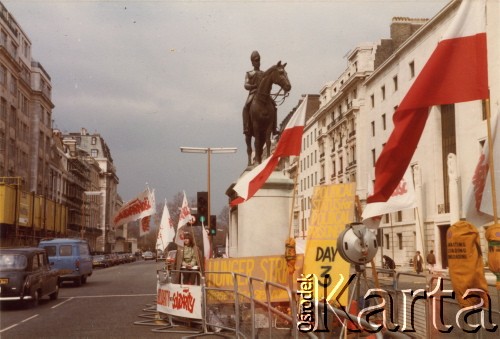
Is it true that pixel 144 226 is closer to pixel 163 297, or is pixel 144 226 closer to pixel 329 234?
pixel 163 297

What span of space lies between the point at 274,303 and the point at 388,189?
214 centimetres

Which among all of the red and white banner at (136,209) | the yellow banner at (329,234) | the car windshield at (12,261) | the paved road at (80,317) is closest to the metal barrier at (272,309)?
the yellow banner at (329,234)

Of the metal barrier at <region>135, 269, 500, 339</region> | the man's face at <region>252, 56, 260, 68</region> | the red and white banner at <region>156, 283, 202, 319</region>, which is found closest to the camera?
the metal barrier at <region>135, 269, 500, 339</region>

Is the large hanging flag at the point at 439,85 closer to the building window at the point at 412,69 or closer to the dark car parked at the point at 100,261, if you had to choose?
the building window at the point at 412,69

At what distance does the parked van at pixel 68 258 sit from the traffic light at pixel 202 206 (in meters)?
8.37

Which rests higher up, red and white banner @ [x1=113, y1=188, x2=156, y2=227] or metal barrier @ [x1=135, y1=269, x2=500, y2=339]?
red and white banner @ [x1=113, y1=188, x2=156, y2=227]

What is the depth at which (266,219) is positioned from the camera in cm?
1266

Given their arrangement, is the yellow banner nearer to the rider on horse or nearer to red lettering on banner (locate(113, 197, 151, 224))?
the rider on horse

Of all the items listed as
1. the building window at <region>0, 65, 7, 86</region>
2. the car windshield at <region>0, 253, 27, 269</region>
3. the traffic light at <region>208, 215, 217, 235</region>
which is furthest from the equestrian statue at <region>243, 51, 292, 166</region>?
the building window at <region>0, 65, 7, 86</region>

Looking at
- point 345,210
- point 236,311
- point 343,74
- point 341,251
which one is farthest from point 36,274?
point 343,74

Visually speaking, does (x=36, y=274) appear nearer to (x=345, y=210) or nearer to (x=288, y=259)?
(x=288, y=259)

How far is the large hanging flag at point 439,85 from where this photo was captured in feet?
20.3

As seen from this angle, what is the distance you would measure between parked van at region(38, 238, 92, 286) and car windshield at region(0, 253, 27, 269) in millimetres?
8621

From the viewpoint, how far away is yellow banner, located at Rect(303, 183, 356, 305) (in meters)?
8.18
